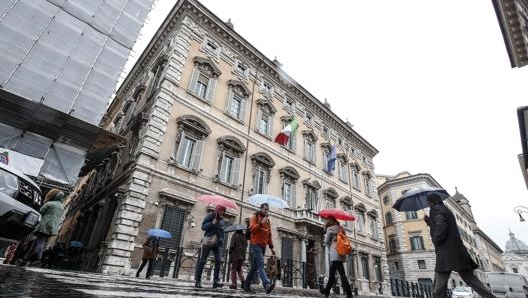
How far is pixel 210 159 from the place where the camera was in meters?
14.5

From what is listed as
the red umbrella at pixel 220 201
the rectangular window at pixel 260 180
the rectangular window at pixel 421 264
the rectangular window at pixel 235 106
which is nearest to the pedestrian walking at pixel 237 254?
the red umbrella at pixel 220 201

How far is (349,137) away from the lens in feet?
91.3

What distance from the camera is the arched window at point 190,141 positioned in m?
13.5

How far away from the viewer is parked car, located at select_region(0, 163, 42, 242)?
518 centimetres

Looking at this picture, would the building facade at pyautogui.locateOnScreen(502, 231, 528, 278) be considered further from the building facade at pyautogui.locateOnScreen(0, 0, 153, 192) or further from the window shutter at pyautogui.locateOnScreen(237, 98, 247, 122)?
the building facade at pyautogui.locateOnScreen(0, 0, 153, 192)

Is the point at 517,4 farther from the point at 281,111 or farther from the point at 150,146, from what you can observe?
the point at 150,146

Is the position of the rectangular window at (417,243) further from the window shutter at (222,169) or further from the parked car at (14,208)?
the parked car at (14,208)

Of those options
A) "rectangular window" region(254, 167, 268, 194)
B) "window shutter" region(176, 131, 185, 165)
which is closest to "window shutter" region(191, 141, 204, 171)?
"window shutter" region(176, 131, 185, 165)

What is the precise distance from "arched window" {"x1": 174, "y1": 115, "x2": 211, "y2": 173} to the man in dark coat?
35.2 feet

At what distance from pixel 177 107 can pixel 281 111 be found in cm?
878

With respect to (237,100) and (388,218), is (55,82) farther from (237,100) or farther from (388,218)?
(388,218)

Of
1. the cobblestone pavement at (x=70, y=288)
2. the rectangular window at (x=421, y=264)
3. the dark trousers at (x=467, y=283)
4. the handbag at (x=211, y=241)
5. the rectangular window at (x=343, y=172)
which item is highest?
the rectangular window at (x=343, y=172)

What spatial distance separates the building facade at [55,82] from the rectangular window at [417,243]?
119 feet

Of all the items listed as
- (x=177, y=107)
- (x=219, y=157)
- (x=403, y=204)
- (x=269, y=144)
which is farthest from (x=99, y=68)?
(x=403, y=204)
